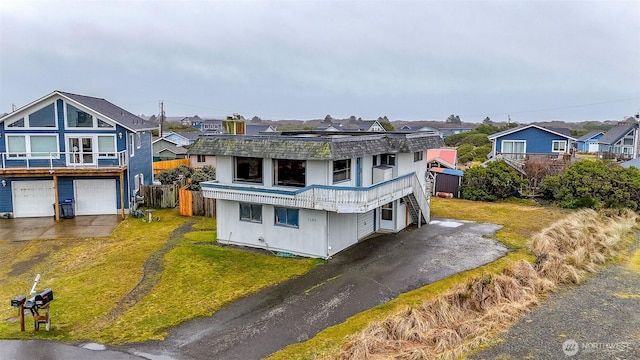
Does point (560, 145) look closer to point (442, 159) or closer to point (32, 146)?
point (442, 159)

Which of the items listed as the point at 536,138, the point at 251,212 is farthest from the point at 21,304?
the point at 536,138

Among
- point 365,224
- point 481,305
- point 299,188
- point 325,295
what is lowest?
point 481,305

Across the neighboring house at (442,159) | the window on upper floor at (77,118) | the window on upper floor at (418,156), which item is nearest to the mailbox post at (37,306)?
the window on upper floor at (77,118)

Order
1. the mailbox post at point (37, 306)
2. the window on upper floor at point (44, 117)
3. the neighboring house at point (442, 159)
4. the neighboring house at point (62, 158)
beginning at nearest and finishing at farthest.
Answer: the mailbox post at point (37, 306)
the neighboring house at point (62, 158)
the window on upper floor at point (44, 117)
the neighboring house at point (442, 159)

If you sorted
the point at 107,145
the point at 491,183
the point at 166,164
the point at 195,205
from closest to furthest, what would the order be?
the point at 107,145, the point at 195,205, the point at 491,183, the point at 166,164

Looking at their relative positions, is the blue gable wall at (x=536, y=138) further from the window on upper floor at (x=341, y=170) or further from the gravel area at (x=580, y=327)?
the window on upper floor at (x=341, y=170)

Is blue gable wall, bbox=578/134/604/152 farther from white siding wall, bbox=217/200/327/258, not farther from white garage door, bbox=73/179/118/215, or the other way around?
white garage door, bbox=73/179/118/215

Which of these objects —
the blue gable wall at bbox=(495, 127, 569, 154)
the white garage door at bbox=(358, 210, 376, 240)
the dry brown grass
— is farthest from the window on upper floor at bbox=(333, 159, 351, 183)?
the blue gable wall at bbox=(495, 127, 569, 154)
